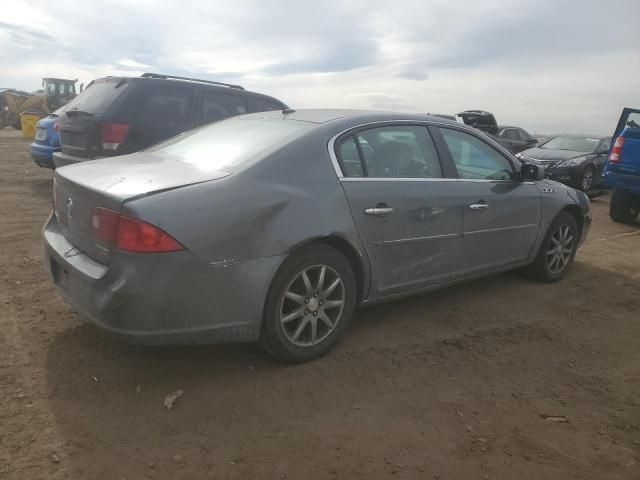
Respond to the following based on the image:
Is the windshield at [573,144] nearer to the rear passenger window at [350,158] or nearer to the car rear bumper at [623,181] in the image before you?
the car rear bumper at [623,181]

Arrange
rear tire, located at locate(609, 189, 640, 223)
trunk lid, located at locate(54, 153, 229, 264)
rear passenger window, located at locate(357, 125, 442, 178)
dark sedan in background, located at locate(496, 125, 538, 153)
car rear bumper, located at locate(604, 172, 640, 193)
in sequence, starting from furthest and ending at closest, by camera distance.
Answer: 1. dark sedan in background, located at locate(496, 125, 538, 153)
2. rear tire, located at locate(609, 189, 640, 223)
3. car rear bumper, located at locate(604, 172, 640, 193)
4. rear passenger window, located at locate(357, 125, 442, 178)
5. trunk lid, located at locate(54, 153, 229, 264)

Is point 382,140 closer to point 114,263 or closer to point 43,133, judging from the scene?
point 114,263

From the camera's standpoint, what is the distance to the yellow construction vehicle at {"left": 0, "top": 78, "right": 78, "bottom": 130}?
1120 inches

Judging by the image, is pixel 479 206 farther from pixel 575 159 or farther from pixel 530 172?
pixel 575 159

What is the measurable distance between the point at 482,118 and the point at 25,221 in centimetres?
1349

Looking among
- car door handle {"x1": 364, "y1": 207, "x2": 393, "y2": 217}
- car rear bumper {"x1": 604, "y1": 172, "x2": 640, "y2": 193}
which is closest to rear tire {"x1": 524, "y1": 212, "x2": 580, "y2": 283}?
car door handle {"x1": 364, "y1": 207, "x2": 393, "y2": 217}

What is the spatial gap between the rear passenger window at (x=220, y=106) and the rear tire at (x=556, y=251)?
428 centimetres

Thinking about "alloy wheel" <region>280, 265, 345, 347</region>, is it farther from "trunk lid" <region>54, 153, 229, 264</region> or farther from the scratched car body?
"trunk lid" <region>54, 153, 229, 264</region>

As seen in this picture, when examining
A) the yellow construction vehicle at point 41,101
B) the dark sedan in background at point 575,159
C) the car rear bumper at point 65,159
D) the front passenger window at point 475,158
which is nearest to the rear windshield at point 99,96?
the car rear bumper at point 65,159

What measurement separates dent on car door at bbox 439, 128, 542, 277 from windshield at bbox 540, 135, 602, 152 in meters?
9.38

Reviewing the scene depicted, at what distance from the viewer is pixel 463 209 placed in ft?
12.9

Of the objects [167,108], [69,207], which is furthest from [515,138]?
A: [69,207]

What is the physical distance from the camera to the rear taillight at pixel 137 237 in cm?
253

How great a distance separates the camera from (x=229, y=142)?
3.47 m
